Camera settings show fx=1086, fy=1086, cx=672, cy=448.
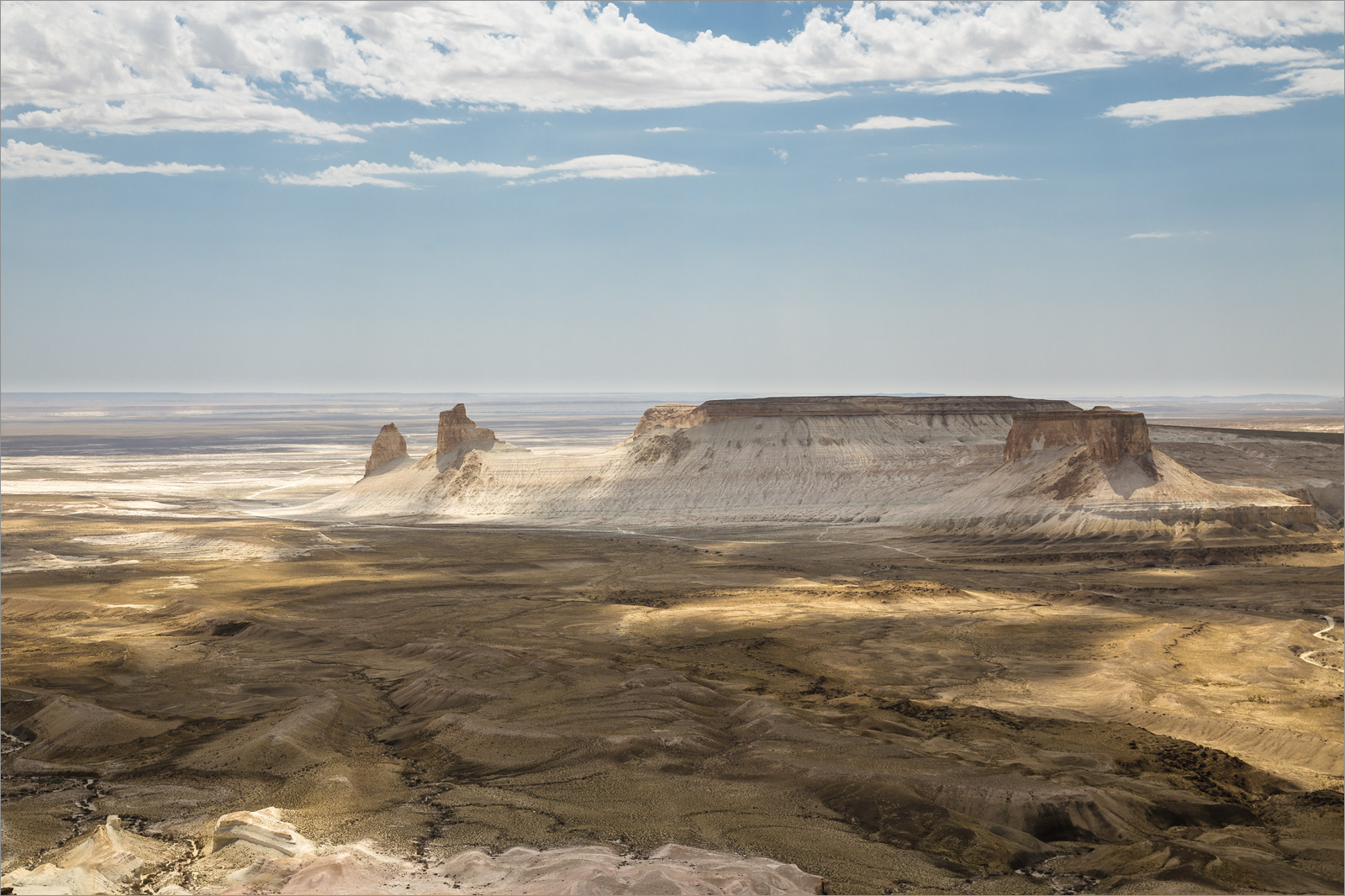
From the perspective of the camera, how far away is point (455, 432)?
97062mm

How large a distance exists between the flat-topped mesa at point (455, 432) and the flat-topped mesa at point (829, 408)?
14554 mm

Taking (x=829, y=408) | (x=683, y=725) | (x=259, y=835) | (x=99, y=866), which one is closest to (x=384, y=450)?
(x=829, y=408)

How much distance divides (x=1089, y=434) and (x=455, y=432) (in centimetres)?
5335

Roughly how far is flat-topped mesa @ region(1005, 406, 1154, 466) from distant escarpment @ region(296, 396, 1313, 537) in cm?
10

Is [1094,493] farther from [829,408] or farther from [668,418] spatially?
[668,418]

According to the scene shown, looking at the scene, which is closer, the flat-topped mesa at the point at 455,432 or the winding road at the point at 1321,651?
the winding road at the point at 1321,651

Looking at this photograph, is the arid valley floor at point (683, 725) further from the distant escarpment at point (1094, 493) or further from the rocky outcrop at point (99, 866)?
the distant escarpment at point (1094, 493)

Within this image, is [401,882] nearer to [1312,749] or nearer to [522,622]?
[1312,749]

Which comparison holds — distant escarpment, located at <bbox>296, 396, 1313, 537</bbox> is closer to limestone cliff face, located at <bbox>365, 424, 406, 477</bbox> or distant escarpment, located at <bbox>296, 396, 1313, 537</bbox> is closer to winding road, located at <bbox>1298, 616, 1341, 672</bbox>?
limestone cliff face, located at <bbox>365, 424, 406, 477</bbox>

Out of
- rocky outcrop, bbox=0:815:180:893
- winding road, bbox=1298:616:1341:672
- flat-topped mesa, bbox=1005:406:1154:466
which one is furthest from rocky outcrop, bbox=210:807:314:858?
flat-topped mesa, bbox=1005:406:1154:466

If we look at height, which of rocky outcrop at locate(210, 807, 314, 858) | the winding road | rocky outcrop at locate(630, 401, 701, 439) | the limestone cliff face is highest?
rocky outcrop at locate(630, 401, 701, 439)

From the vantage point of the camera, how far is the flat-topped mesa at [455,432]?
9694cm

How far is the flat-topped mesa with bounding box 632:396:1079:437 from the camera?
309ft

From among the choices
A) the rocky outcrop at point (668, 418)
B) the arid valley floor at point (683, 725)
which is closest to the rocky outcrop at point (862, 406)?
the rocky outcrop at point (668, 418)
